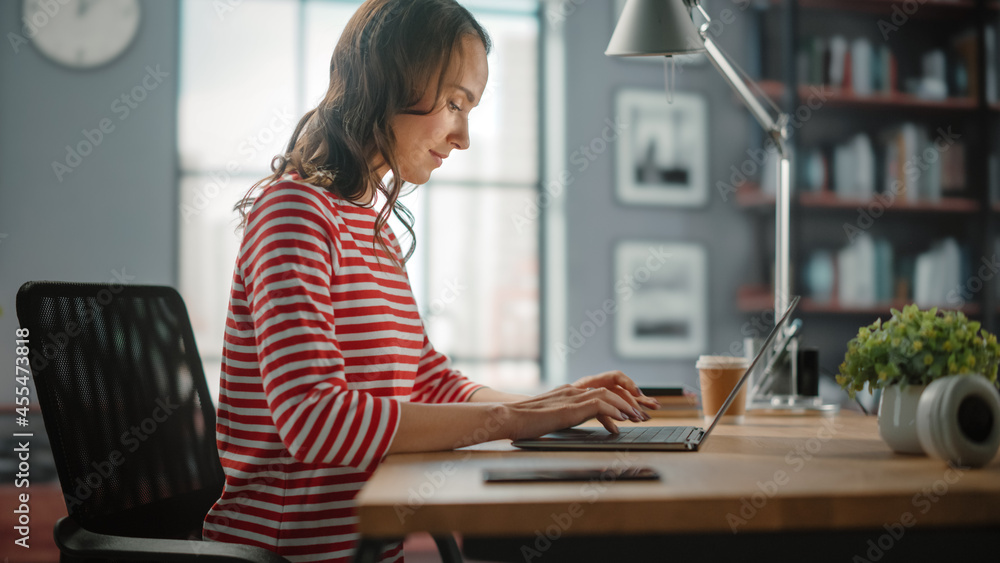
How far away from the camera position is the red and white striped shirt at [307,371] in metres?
0.82

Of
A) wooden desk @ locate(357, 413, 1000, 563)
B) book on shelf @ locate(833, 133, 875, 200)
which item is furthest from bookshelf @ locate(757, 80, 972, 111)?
wooden desk @ locate(357, 413, 1000, 563)

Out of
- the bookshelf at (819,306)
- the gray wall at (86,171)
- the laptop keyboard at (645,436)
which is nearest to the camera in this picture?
the laptop keyboard at (645,436)

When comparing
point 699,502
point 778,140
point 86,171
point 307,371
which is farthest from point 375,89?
point 86,171

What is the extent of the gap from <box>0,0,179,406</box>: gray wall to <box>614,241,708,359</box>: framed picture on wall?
1945 millimetres

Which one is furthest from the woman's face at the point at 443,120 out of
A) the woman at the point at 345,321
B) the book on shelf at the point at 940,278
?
the book on shelf at the point at 940,278

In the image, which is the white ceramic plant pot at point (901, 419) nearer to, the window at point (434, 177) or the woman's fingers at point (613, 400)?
the woman's fingers at point (613, 400)

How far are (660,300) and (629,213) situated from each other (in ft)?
1.37

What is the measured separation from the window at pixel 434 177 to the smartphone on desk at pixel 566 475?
2.62m

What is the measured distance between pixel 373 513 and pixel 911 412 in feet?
2.06

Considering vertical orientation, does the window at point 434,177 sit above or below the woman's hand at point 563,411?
above

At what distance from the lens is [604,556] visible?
87cm

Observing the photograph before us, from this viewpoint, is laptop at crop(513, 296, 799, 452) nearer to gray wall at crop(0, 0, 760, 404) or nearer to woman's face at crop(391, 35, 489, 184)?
woman's face at crop(391, 35, 489, 184)

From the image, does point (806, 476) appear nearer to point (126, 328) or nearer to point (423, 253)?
point (126, 328)


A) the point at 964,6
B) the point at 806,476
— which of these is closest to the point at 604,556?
the point at 806,476
